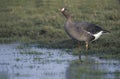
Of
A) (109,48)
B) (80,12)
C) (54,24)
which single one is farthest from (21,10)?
(109,48)

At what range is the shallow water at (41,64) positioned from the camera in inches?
437

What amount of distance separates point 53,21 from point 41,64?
560 centimetres

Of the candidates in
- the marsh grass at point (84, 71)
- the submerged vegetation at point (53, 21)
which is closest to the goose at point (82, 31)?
the submerged vegetation at point (53, 21)

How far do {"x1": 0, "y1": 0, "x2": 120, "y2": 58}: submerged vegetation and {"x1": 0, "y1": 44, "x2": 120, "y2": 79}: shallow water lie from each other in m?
0.72

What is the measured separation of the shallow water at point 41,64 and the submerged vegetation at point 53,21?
72cm

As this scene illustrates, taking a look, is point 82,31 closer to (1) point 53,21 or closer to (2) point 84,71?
(2) point 84,71

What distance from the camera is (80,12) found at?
19.6m

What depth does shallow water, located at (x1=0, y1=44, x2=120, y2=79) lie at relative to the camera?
1111 centimetres

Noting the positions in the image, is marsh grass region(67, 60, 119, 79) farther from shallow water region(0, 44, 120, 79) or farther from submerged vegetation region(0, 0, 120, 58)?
submerged vegetation region(0, 0, 120, 58)

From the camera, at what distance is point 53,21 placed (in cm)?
1769

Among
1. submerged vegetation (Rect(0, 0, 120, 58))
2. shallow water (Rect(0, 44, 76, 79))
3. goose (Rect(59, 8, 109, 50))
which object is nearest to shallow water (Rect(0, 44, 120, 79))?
shallow water (Rect(0, 44, 76, 79))

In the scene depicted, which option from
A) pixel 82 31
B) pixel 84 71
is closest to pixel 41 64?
pixel 84 71

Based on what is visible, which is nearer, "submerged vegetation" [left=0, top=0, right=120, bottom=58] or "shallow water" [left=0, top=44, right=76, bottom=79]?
"shallow water" [left=0, top=44, right=76, bottom=79]

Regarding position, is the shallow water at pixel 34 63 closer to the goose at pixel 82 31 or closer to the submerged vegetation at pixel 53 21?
the goose at pixel 82 31
